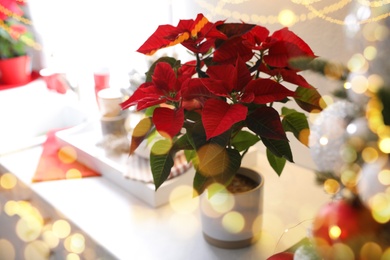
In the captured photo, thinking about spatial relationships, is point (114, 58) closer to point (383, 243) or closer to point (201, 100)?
point (201, 100)

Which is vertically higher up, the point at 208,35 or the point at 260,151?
the point at 208,35

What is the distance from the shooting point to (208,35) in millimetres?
696

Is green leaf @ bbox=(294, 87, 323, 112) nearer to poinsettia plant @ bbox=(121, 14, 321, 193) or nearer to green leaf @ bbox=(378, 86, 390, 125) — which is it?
poinsettia plant @ bbox=(121, 14, 321, 193)

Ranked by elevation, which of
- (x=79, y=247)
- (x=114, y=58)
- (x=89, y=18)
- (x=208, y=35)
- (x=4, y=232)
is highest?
(x=208, y=35)

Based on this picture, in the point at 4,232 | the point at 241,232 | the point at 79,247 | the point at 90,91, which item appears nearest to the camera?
the point at 241,232

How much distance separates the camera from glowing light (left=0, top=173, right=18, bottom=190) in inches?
46.3

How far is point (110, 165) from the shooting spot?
3.61ft

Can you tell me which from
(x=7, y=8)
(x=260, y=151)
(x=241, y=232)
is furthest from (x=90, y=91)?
(x=241, y=232)

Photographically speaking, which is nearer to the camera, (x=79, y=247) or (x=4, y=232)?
(x=79, y=247)

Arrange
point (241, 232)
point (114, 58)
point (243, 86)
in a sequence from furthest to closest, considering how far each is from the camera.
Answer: point (114, 58) → point (241, 232) → point (243, 86)

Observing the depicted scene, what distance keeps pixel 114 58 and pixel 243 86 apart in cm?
97

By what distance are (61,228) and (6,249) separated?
523mm

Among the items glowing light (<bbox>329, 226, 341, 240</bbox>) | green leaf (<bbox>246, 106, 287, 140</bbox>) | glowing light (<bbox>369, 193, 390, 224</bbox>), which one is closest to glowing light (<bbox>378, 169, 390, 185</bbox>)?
glowing light (<bbox>369, 193, 390, 224</bbox>)

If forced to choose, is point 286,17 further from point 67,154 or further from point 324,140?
point 67,154
